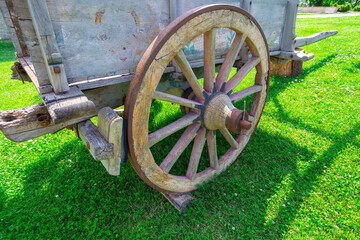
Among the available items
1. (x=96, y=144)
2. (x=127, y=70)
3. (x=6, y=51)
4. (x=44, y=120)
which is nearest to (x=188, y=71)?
(x=127, y=70)

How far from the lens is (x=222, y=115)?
1978 millimetres

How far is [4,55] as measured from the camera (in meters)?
10.1

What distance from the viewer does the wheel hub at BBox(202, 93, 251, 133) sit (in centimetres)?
191

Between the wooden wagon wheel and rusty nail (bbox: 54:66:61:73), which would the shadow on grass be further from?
the wooden wagon wheel

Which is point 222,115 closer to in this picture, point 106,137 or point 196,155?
point 196,155

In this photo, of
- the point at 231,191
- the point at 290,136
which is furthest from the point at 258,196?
the point at 290,136

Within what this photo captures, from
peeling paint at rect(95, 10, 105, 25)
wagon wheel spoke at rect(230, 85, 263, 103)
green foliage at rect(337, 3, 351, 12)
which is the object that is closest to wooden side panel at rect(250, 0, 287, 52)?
wagon wheel spoke at rect(230, 85, 263, 103)

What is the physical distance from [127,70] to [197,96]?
0.64 metres

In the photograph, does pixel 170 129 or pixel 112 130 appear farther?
pixel 170 129

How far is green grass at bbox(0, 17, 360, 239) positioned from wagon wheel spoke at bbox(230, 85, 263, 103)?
871 millimetres

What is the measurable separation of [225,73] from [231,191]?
1.23m

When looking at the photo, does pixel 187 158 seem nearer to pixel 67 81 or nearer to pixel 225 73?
pixel 225 73

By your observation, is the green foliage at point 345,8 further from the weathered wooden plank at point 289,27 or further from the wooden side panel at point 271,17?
the wooden side panel at point 271,17

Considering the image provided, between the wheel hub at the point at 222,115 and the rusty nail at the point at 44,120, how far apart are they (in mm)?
1201
